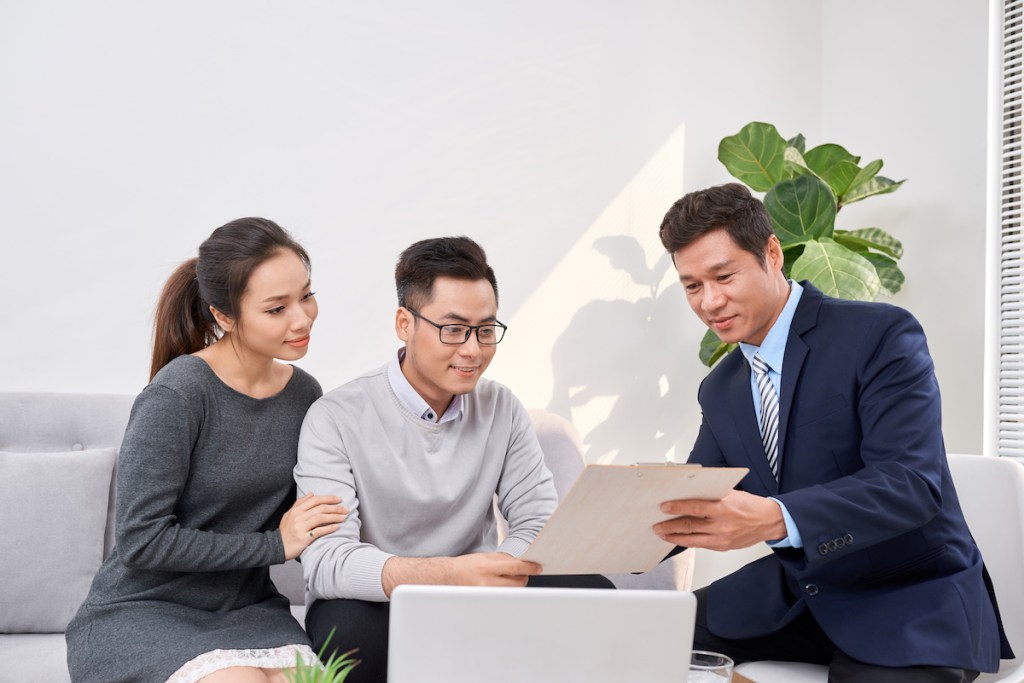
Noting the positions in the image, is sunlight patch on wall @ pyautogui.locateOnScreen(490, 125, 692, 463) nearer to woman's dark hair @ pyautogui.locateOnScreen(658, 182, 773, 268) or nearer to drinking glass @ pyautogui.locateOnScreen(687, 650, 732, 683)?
woman's dark hair @ pyautogui.locateOnScreen(658, 182, 773, 268)

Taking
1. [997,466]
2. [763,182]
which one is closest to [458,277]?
[997,466]

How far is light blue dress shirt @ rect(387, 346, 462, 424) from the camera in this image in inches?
76.1

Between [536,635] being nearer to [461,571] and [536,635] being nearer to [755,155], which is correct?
[461,571]

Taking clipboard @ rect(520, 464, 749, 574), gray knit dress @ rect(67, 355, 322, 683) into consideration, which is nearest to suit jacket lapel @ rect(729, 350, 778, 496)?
clipboard @ rect(520, 464, 749, 574)

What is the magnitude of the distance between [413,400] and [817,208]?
1.82m

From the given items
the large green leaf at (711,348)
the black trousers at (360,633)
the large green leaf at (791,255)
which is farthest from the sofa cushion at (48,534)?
the large green leaf at (791,255)

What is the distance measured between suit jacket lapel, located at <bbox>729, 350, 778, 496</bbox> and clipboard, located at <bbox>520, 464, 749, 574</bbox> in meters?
0.39

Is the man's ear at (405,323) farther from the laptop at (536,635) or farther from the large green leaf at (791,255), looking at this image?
the large green leaf at (791,255)

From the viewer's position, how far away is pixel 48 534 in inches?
84.3

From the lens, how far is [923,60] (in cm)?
346

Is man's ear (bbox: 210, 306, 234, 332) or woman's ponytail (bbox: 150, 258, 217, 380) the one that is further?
woman's ponytail (bbox: 150, 258, 217, 380)

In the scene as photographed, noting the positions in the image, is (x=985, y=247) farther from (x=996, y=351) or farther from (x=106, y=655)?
(x=106, y=655)

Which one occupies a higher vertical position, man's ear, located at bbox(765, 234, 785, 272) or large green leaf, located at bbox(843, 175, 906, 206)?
large green leaf, located at bbox(843, 175, 906, 206)

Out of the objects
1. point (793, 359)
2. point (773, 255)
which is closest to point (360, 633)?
point (793, 359)
